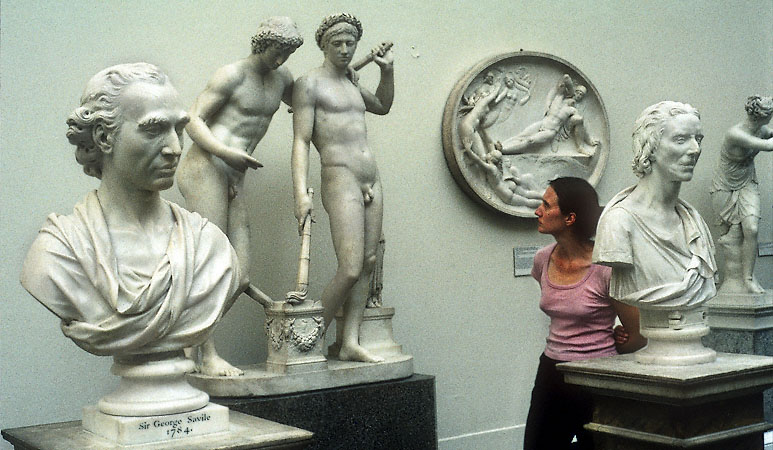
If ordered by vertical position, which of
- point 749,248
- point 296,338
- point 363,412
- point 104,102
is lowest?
point 363,412

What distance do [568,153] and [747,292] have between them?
1.83 metres

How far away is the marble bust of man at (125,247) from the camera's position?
124 inches

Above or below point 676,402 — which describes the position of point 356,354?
above

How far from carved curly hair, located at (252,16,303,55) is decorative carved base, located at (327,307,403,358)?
64.0 inches

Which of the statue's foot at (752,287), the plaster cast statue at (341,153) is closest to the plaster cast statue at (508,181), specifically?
the plaster cast statue at (341,153)

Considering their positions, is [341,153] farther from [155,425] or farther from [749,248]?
[749,248]

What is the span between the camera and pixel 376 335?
5789mm

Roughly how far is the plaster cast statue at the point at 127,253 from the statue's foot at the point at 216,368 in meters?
1.73

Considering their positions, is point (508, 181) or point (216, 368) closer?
point (216, 368)

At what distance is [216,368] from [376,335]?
1069mm

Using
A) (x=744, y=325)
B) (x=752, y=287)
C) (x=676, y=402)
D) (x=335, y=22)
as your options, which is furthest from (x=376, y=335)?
(x=752, y=287)

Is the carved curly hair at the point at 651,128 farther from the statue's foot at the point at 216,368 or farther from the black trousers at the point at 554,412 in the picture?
the statue's foot at the point at 216,368

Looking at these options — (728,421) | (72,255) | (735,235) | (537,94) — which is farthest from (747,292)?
(72,255)

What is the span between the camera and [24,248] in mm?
→ 5383
